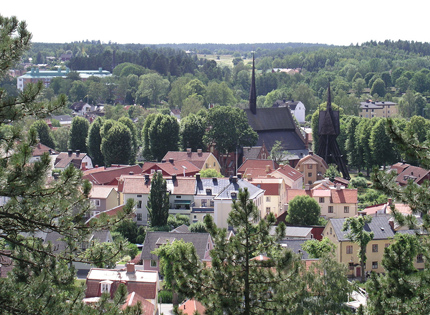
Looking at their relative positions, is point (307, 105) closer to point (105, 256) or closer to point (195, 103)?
point (195, 103)

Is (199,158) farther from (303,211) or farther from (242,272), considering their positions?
(242,272)

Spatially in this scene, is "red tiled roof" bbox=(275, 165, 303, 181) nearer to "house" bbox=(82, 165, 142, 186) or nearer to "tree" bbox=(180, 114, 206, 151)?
"house" bbox=(82, 165, 142, 186)

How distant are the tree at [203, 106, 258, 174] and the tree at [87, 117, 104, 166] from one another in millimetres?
10022

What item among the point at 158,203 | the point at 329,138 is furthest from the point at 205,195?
the point at 329,138

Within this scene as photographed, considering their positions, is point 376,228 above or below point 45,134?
above

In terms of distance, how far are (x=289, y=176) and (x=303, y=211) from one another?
1011 cm

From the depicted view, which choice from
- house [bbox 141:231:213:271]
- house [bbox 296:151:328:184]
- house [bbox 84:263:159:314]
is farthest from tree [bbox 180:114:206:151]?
house [bbox 84:263:159:314]

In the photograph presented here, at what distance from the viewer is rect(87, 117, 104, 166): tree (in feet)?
202

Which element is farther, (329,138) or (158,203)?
(329,138)

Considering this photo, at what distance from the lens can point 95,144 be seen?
202ft

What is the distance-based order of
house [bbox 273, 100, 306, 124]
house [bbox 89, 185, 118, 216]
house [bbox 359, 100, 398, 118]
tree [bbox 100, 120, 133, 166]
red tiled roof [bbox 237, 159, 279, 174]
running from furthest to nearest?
house [bbox 359, 100, 398, 118] < house [bbox 273, 100, 306, 124] < tree [bbox 100, 120, 133, 166] < red tiled roof [bbox 237, 159, 279, 174] < house [bbox 89, 185, 118, 216]

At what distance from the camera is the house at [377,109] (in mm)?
107562

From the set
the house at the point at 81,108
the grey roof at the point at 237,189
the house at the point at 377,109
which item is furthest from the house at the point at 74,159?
the house at the point at 377,109

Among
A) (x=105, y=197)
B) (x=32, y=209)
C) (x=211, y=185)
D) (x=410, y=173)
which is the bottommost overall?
(x=105, y=197)
